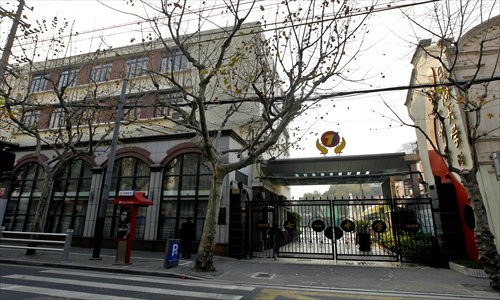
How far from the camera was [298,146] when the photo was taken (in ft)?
49.4

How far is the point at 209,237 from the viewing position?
986 centimetres

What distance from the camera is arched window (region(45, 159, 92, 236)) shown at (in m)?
16.6

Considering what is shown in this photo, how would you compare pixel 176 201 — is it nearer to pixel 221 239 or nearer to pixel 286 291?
pixel 221 239

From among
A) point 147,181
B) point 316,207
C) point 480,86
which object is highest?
point 480,86

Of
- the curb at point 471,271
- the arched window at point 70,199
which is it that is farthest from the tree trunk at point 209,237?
the arched window at point 70,199

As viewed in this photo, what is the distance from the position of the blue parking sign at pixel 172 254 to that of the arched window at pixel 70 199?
8939 mm

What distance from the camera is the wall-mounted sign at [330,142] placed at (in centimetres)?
1599

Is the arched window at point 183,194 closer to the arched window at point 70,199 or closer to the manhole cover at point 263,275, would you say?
the arched window at point 70,199

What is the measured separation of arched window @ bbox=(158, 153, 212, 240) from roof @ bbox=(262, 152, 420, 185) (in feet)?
12.8

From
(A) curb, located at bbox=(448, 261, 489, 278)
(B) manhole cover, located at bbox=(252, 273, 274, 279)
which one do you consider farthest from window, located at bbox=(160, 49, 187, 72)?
(A) curb, located at bbox=(448, 261, 489, 278)

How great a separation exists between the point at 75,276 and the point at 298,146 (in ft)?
35.9

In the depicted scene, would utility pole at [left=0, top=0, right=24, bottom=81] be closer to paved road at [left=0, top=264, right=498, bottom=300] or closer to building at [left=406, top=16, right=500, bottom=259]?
paved road at [left=0, top=264, right=498, bottom=300]

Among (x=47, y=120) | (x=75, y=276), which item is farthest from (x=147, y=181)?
(x=47, y=120)

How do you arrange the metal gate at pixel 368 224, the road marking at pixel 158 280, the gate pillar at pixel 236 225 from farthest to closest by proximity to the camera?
the gate pillar at pixel 236 225
the metal gate at pixel 368 224
the road marking at pixel 158 280
